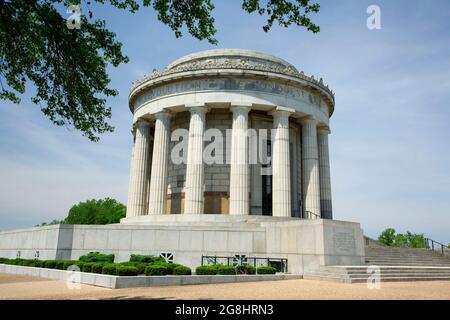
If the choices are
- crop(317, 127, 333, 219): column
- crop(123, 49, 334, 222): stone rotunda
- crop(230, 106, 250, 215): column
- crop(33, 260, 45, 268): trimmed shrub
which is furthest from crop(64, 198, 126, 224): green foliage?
crop(33, 260, 45, 268): trimmed shrub

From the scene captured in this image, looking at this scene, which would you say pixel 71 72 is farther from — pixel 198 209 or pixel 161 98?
pixel 161 98

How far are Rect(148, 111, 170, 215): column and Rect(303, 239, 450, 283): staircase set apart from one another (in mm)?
16282

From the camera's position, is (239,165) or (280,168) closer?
(239,165)

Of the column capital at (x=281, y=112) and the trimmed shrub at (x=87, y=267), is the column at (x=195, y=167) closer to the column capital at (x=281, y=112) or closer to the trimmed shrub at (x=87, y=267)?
the column capital at (x=281, y=112)

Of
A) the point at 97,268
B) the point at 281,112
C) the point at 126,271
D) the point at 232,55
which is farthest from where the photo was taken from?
the point at 232,55

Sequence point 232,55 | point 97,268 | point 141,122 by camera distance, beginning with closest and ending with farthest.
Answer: point 97,268 → point 232,55 → point 141,122

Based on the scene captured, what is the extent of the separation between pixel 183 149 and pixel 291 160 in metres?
11.1

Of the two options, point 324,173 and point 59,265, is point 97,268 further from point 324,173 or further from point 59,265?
point 324,173

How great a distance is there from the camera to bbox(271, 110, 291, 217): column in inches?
1276

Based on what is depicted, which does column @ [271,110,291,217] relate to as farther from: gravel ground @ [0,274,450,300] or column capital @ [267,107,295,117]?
gravel ground @ [0,274,450,300]

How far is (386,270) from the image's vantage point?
69.2ft

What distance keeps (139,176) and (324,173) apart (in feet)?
62.2

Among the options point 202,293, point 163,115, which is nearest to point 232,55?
point 163,115
